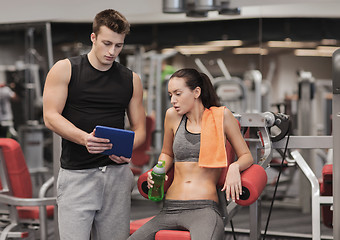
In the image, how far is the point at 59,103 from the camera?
2.31 m

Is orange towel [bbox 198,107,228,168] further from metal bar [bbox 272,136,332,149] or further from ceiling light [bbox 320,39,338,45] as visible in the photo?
ceiling light [bbox 320,39,338,45]

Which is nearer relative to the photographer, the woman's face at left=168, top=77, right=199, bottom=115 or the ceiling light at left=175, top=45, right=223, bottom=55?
the woman's face at left=168, top=77, right=199, bottom=115

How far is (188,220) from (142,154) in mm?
3742

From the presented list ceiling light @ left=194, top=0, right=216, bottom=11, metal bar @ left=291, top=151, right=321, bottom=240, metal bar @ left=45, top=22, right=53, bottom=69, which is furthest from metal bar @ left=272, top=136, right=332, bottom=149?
metal bar @ left=45, top=22, right=53, bottom=69

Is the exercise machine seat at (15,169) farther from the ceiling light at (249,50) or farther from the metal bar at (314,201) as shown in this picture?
the ceiling light at (249,50)

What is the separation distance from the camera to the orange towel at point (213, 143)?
2504 mm

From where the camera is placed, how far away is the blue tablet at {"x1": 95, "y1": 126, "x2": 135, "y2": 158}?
2197 millimetres

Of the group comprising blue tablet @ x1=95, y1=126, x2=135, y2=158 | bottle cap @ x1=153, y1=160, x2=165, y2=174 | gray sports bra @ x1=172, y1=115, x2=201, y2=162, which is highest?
blue tablet @ x1=95, y1=126, x2=135, y2=158

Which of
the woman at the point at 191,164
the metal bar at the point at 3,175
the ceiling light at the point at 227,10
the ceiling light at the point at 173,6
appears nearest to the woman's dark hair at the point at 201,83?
the woman at the point at 191,164

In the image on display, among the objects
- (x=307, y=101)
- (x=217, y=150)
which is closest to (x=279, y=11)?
(x=307, y=101)

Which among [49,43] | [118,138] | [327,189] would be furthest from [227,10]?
[118,138]

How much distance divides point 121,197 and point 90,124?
1.15ft

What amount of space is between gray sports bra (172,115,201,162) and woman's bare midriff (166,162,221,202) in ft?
0.09

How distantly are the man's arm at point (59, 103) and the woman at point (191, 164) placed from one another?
1.46 feet
